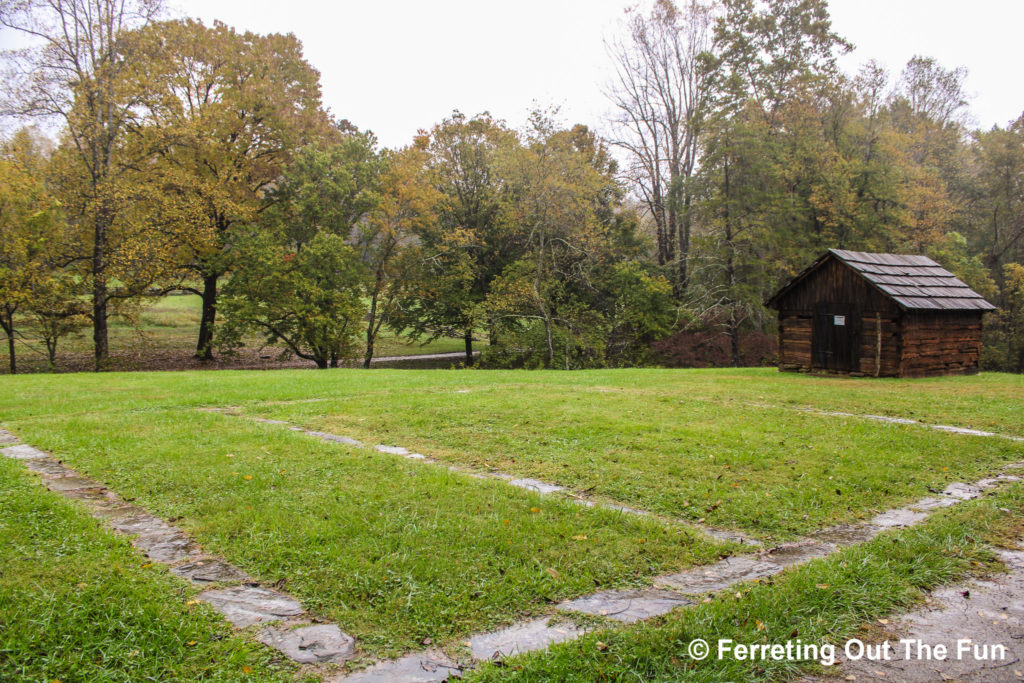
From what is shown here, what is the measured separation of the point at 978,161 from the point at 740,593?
44877 millimetres

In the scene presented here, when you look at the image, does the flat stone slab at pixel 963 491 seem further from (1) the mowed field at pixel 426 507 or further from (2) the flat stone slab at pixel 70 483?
(2) the flat stone slab at pixel 70 483

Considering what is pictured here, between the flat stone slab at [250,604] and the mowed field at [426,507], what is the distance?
0.10 metres

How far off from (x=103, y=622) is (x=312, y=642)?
3.79ft

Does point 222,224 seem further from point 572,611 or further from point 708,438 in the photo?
point 572,611

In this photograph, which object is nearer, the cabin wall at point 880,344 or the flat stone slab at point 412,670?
the flat stone slab at point 412,670

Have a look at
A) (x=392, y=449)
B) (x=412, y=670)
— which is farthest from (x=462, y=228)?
(x=412, y=670)

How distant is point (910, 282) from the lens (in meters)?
17.9

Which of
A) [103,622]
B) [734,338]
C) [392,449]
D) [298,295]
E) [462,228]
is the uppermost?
[462,228]

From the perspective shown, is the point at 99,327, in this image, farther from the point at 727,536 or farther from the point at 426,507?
the point at 727,536

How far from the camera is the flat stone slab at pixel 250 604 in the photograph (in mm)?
3387

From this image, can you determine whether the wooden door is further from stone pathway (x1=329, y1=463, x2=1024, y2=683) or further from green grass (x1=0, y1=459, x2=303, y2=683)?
green grass (x1=0, y1=459, x2=303, y2=683)

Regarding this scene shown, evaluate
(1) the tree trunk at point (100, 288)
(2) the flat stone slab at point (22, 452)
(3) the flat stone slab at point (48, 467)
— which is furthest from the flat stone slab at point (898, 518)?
(1) the tree trunk at point (100, 288)

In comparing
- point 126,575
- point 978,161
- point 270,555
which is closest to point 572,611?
point 270,555

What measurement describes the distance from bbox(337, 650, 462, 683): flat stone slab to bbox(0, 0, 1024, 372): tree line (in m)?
23.5
